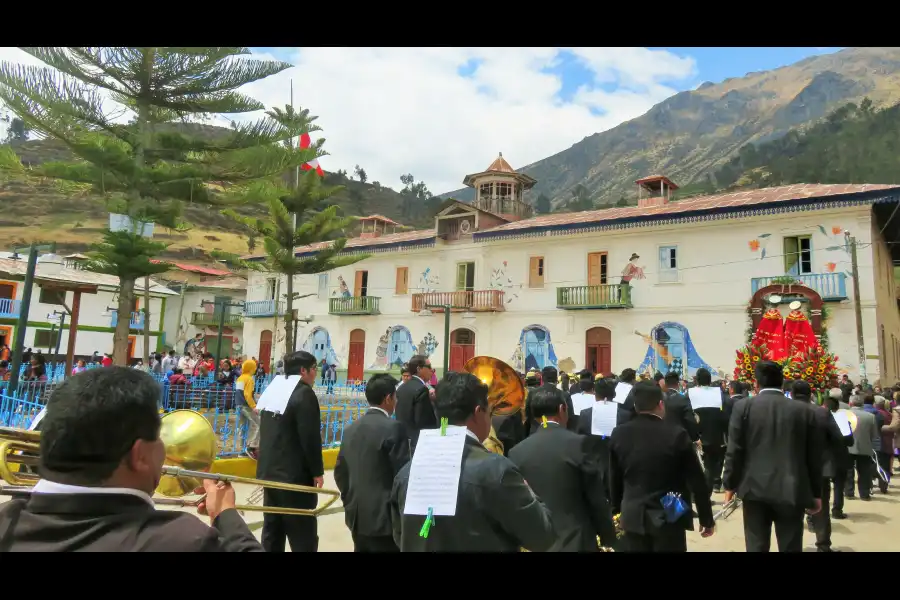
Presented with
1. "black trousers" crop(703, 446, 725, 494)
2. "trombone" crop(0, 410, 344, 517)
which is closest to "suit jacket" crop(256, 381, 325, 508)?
"trombone" crop(0, 410, 344, 517)

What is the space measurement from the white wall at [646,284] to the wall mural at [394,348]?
0.96 feet

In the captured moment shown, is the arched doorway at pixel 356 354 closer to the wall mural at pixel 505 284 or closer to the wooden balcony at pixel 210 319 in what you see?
the wall mural at pixel 505 284

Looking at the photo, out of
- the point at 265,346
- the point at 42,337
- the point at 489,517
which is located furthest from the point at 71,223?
the point at 489,517

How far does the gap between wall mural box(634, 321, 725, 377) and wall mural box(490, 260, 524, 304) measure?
498 cm

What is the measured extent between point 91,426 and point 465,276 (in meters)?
22.8

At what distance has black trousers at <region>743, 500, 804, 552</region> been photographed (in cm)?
378

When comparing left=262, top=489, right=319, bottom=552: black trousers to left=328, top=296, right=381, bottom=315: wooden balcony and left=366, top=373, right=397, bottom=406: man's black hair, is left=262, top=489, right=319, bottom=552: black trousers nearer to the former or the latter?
left=366, top=373, right=397, bottom=406: man's black hair

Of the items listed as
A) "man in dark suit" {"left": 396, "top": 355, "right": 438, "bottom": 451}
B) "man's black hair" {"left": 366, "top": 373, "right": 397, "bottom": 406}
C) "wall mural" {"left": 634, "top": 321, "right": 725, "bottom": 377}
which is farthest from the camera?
"wall mural" {"left": 634, "top": 321, "right": 725, "bottom": 377}

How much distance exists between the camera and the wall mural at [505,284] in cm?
2230

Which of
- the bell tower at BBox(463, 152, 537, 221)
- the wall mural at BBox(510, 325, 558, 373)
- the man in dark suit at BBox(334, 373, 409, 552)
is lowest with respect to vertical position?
the man in dark suit at BBox(334, 373, 409, 552)

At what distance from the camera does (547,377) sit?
6582 mm

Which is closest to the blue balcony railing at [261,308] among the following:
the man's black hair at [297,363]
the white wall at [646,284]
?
the white wall at [646,284]
